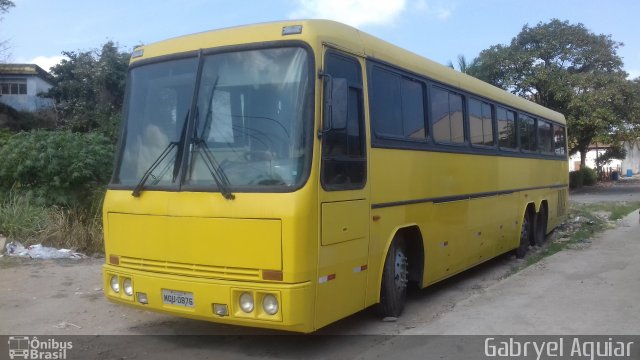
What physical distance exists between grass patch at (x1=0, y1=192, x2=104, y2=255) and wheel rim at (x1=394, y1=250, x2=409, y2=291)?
21.1ft

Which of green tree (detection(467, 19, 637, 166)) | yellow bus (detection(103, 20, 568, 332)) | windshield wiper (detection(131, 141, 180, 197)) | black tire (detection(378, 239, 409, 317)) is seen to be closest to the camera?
yellow bus (detection(103, 20, 568, 332))

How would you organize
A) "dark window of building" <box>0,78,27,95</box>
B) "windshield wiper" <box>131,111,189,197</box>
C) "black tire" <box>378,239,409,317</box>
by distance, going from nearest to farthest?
"windshield wiper" <box>131,111,189,197</box> < "black tire" <box>378,239,409,317</box> < "dark window of building" <box>0,78,27,95</box>

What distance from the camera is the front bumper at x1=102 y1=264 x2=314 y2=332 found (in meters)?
5.09

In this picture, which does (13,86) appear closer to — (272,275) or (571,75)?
(571,75)

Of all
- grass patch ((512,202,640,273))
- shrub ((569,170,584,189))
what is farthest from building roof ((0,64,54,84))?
shrub ((569,170,584,189))

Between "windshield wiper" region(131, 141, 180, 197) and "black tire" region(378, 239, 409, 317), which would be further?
"black tire" region(378, 239, 409, 317)

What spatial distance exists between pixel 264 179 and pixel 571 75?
102ft

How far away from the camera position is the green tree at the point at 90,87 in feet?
87.3

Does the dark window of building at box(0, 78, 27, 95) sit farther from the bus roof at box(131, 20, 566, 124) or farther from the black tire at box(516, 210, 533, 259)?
the bus roof at box(131, 20, 566, 124)

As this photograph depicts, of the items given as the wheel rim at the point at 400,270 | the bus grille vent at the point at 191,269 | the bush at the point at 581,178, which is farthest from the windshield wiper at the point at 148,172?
the bush at the point at 581,178

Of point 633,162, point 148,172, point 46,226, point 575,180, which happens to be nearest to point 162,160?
point 148,172

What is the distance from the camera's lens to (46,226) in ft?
36.6

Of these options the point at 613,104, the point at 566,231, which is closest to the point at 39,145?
the point at 566,231

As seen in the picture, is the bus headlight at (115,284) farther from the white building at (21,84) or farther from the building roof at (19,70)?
the building roof at (19,70)
